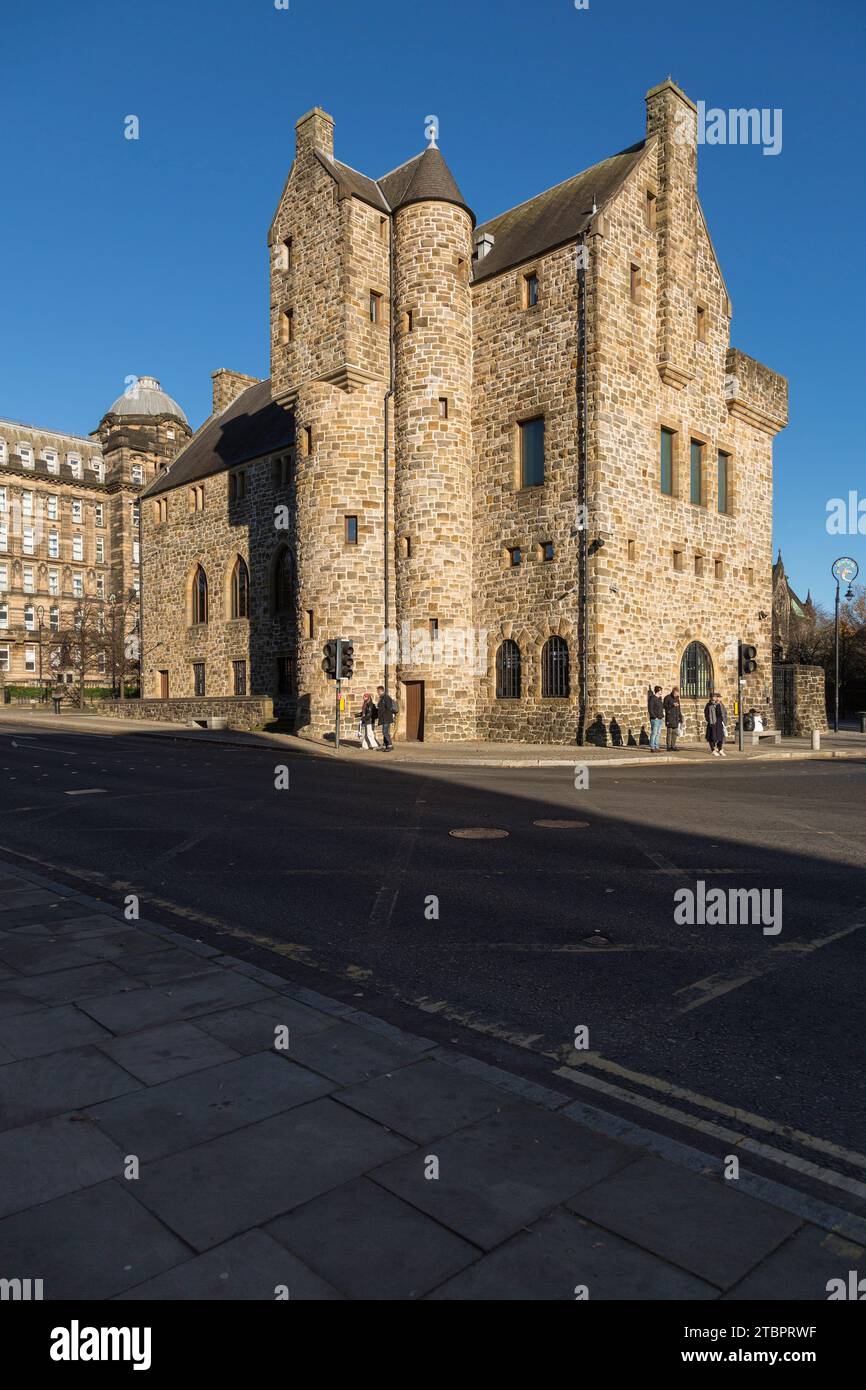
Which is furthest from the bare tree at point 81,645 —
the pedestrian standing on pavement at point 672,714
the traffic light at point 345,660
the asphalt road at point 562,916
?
the asphalt road at point 562,916

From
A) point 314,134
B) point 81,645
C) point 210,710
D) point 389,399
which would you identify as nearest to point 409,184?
point 314,134

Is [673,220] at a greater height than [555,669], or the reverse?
[673,220]

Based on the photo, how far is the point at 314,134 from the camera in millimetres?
29766

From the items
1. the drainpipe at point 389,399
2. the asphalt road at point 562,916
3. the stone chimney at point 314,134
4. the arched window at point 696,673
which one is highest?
the stone chimney at point 314,134

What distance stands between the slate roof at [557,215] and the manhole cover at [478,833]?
22047 millimetres

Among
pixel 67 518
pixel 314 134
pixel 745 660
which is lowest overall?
pixel 745 660

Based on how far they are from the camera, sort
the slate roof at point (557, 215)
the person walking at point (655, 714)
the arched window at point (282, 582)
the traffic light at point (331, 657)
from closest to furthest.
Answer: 1. the person walking at point (655, 714)
2. the traffic light at point (331, 657)
3. the slate roof at point (557, 215)
4. the arched window at point (282, 582)

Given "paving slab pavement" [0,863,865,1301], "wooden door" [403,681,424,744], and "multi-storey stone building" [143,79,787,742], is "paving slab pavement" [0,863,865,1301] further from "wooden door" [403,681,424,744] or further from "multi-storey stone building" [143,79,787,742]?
"wooden door" [403,681,424,744]

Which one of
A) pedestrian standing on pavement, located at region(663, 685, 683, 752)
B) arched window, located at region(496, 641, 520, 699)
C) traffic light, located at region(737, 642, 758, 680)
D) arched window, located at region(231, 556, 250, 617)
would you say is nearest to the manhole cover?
Answer: pedestrian standing on pavement, located at region(663, 685, 683, 752)

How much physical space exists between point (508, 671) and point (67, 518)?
65184 millimetres

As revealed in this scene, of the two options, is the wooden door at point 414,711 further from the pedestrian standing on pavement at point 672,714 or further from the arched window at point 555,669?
the pedestrian standing on pavement at point 672,714

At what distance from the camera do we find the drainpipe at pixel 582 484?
84.6ft

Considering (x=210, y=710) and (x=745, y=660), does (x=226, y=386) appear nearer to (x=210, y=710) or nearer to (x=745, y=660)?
(x=210, y=710)
